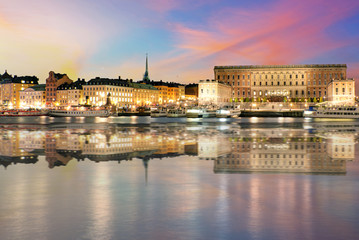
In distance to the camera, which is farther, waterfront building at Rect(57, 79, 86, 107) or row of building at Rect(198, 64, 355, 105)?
waterfront building at Rect(57, 79, 86, 107)

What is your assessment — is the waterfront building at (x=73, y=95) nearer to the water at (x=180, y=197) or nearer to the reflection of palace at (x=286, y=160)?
the water at (x=180, y=197)

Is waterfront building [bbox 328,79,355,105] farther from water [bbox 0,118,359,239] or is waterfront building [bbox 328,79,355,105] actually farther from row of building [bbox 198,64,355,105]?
water [bbox 0,118,359,239]

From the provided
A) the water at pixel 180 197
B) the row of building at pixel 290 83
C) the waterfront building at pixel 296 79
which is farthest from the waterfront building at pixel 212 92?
the water at pixel 180 197

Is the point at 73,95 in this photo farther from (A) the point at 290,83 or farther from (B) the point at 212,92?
(A) the point at 290,83

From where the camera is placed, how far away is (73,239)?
289 inches

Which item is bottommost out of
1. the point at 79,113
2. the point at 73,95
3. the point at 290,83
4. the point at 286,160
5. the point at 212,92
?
the point at 286,160

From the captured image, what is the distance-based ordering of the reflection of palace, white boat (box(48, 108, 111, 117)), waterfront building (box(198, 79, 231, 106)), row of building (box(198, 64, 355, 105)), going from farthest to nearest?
row of building (box(198, 64, 355, 105))
waterfront building (box(198, 79, 231, 106))
white boat (box(48, 108, 111, 117))
the reflection of palace

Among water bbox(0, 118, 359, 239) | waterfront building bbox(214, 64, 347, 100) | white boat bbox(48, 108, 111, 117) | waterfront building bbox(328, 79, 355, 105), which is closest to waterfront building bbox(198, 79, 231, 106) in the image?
waterfront building bbox(214, 64, 347, 100)

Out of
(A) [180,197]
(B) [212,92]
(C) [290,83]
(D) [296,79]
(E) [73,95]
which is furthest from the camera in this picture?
(C) [290,83]

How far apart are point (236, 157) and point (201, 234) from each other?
11716mm

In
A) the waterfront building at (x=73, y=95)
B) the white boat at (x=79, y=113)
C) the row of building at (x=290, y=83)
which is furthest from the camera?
the waterfront building at (x=73, y=95)

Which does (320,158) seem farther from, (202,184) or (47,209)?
(47,209)

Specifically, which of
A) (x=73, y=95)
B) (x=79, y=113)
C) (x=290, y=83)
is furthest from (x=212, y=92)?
(x=73, y=95)

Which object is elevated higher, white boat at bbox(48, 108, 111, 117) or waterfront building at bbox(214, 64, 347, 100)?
waterfront building at bbox(214, 64, 347, 100)
